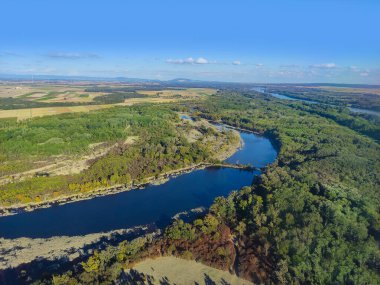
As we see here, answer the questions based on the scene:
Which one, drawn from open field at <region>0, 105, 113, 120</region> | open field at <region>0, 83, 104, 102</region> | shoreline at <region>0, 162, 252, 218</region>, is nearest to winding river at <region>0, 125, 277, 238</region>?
shoreline at <region>0, 162, 252, 218</region>

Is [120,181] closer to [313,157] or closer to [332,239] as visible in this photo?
[332,239]

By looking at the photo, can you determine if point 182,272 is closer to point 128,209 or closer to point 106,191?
point 128,209

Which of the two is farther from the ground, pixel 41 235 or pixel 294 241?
pixel 294 241

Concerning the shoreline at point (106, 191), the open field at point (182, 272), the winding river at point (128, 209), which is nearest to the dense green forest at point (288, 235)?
the open field at point (182, 272)

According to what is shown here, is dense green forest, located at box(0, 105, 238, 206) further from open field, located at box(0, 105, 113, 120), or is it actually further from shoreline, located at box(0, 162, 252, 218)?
open field, located at box(0, 105, 113, 120)

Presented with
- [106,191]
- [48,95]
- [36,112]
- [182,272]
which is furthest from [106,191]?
[48,95]

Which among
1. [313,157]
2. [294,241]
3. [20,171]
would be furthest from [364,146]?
[20,171]

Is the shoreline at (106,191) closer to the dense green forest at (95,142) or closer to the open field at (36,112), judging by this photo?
the dense green forest at (95,142)

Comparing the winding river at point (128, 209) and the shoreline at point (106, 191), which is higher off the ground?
the shoreline at point (106, 191)
